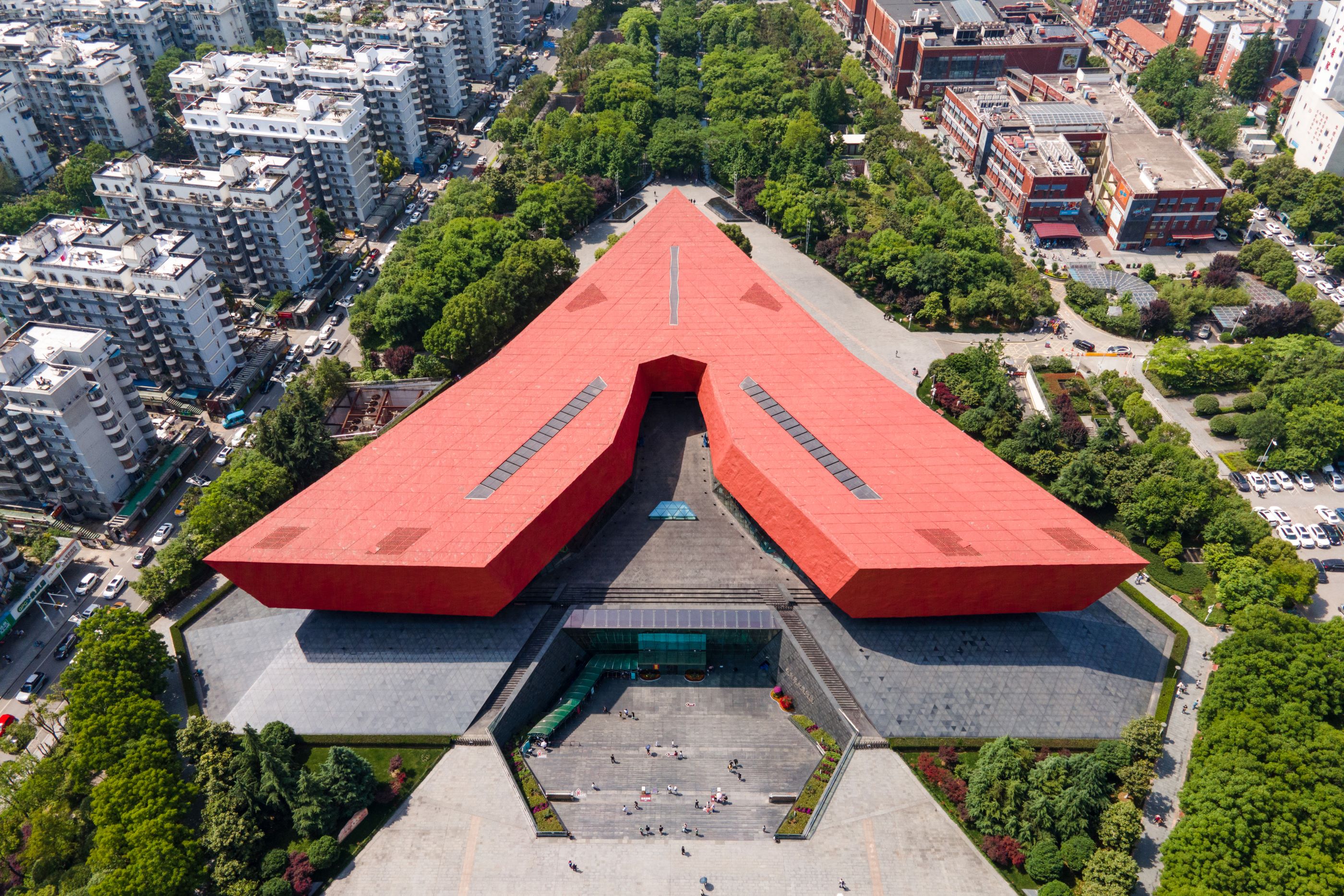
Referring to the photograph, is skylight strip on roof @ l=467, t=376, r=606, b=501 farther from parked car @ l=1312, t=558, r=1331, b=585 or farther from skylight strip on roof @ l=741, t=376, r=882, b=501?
parked car @ l=1312, t=558, r=1331, b=585

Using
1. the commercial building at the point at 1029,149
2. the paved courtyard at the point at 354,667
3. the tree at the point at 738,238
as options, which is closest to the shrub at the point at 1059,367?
the commercial building at the point at 1029,149

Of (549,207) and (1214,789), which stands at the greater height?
(549,207)

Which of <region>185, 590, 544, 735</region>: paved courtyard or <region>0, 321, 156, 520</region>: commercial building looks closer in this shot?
<region>185, 590, 544, 735</region>: paved courtyard

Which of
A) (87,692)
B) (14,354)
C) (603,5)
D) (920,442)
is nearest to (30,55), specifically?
(14,354)

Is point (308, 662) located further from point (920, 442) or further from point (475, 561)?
point (920, 442)

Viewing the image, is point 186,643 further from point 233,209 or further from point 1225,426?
point 1225,426

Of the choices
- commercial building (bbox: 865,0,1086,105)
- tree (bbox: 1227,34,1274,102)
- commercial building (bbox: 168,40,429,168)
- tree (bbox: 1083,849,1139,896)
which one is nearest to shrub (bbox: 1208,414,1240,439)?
tree (bbox: 1083,849,1139,896)
